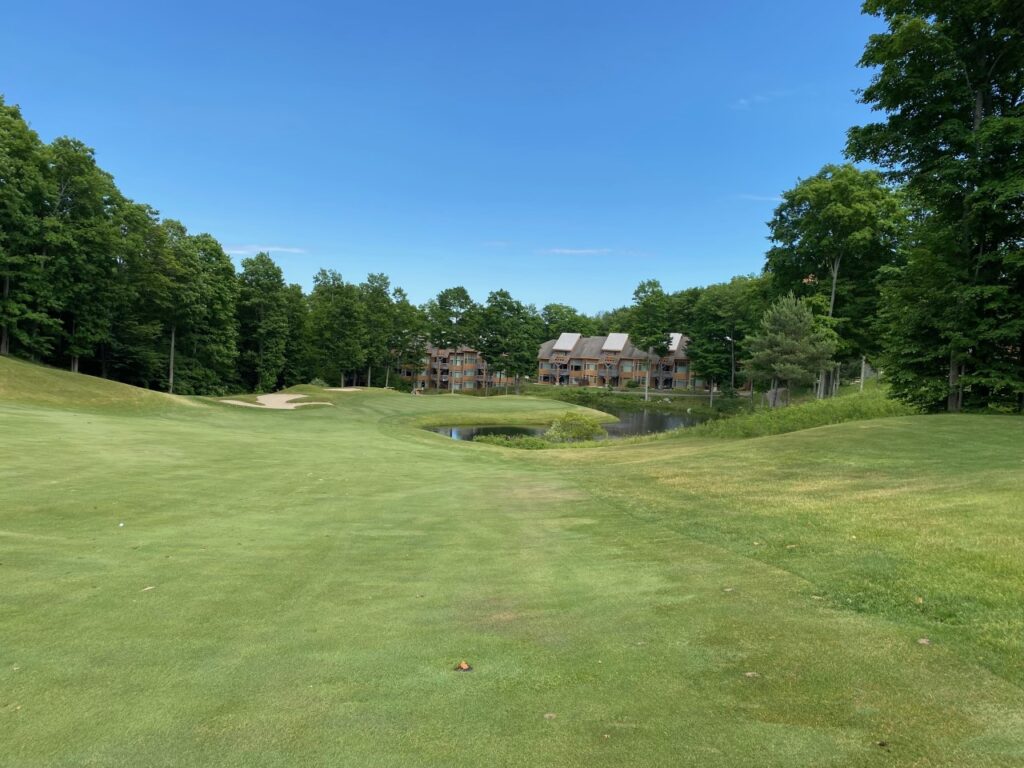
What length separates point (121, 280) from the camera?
4928cm

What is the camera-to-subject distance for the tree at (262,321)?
6512 cm

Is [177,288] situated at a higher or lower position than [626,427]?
higher

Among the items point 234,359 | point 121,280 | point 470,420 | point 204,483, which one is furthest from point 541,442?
point 234,359

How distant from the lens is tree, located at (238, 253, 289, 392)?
214ft

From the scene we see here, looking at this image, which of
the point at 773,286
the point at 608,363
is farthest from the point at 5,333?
the point at 608,363

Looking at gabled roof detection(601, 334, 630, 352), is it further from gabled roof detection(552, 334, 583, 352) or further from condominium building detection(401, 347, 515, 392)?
condominium building detection(401, 347, 515, 392)

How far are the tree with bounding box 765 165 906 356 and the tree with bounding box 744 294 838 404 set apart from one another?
227 cm

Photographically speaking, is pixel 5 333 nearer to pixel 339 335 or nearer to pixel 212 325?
pixel 212 325

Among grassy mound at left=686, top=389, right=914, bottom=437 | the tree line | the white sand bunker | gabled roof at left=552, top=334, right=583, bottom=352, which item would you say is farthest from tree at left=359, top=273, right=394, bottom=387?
grassy mound at left=686, top=389, right=914, bottom=437

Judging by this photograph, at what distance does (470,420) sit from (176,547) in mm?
41236

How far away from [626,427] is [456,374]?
55228 millimetres

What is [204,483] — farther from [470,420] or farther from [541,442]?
[470,420]

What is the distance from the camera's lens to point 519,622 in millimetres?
5055

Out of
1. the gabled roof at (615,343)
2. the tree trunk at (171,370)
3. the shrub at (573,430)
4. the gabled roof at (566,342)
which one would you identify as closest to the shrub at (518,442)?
the shrub at (573,430)
